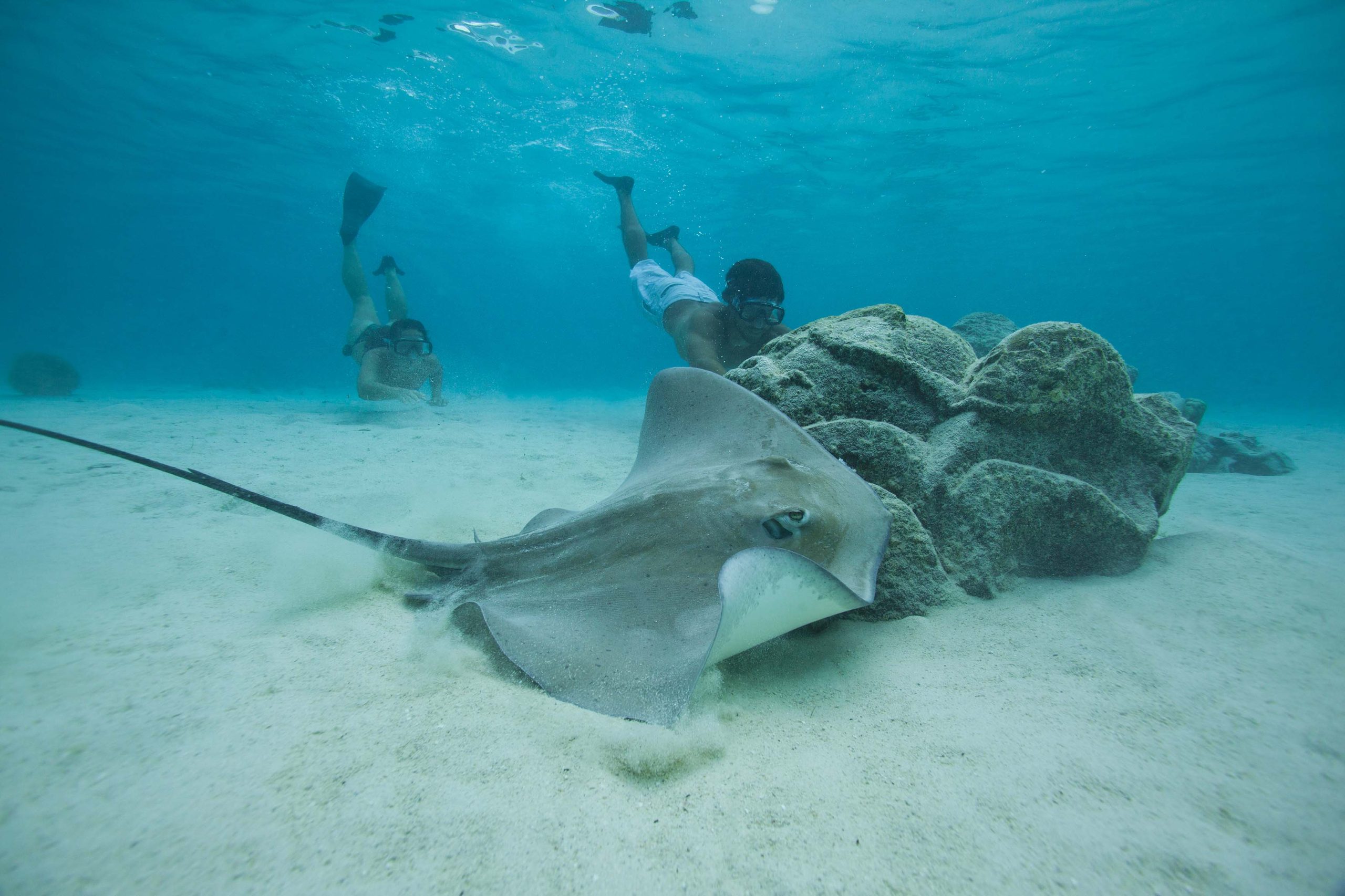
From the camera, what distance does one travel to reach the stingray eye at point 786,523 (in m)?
2.14

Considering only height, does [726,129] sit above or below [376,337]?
above

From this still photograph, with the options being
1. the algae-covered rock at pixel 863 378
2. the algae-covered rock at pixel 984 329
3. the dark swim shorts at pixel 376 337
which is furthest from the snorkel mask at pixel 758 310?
the dark swim shorts at pixel 376 337

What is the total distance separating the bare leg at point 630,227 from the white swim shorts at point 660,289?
11.4 inches

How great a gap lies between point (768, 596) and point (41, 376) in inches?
934

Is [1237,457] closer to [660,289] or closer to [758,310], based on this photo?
[758,310]

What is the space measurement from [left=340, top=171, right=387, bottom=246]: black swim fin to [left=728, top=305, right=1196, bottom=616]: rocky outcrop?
14.9 meters

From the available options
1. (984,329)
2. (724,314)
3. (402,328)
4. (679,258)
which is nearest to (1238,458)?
(984,329)

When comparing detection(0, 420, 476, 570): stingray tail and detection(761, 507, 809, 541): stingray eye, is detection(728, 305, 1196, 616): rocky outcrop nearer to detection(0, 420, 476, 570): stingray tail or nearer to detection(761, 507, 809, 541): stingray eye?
detection(761, 507, 809, 541): stingray eye

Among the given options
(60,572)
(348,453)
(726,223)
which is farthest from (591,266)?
(60,572)

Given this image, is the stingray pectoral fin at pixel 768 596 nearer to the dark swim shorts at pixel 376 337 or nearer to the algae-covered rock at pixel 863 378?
the algae-covered rock at pixel 863 378

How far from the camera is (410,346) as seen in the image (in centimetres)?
1030

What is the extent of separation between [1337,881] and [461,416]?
11046mm

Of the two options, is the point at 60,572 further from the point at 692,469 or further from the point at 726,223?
the point at 726,223

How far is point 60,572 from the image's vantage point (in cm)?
264
